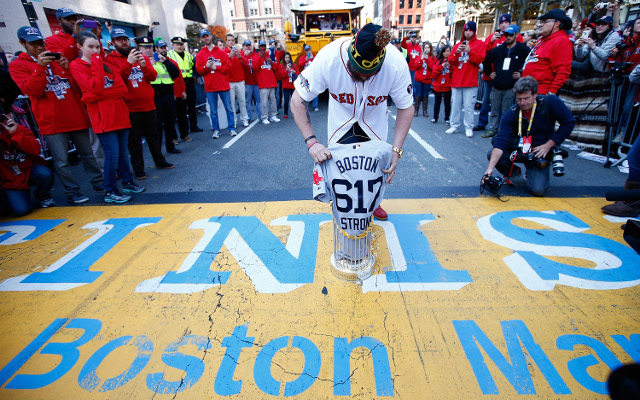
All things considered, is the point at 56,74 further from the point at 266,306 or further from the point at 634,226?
the point at 634,226

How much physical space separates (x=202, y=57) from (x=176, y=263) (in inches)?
227

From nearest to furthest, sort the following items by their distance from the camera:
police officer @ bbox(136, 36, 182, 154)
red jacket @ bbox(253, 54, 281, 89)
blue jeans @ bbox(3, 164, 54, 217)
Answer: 1. blue jeans @ bbox(3, 164, 54, 217)
2. police officer @ bbox(136, 36, 182, 154)
3. red jacket @ bbox(253, 54, 281, 89)

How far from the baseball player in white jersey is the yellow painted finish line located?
1.10m

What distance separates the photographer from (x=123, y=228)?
3762 mm

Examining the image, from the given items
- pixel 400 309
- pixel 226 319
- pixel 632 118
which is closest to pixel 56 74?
pixel 226 319

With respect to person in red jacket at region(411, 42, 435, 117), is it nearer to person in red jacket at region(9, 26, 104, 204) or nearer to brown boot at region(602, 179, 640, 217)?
brown boot at region(602, 179, 640, 217)

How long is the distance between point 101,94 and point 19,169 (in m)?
1.45

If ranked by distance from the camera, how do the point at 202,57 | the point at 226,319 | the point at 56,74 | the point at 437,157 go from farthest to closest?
1. the point at 202,57
2. the point at 437,157
3. the point at 56,74
4. the point at 226,319

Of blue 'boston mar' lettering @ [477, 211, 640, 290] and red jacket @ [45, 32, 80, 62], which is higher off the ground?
red jacket @ [45, 32, 80, 62]

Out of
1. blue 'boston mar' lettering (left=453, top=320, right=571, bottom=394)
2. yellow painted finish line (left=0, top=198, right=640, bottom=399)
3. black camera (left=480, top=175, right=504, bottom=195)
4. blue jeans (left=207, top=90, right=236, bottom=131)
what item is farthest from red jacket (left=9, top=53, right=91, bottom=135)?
black camera (left=480, top=175, right=504, bottom=195)

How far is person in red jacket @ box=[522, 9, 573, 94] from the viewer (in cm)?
483

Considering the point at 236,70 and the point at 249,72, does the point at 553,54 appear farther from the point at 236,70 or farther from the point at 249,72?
the point at 249,72

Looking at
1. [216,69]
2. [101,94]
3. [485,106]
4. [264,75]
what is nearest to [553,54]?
[485,106]

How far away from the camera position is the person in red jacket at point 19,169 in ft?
12.9
